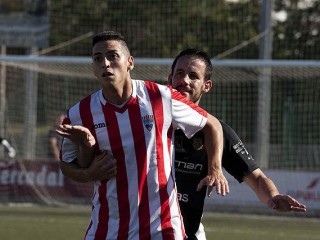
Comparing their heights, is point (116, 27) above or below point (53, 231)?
above

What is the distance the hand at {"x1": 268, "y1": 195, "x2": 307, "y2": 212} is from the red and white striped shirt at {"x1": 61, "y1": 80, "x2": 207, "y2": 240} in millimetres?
548

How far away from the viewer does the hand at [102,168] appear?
16.0ft

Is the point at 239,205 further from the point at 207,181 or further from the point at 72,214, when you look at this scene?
the point at 207,181

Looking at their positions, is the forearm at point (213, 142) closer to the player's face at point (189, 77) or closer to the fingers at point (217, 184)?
the fingers at point (217, 184)

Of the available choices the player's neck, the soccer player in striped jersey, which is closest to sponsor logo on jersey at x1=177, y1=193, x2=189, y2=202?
the soccer player in striped jersey

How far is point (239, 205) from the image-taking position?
1570 centimetres

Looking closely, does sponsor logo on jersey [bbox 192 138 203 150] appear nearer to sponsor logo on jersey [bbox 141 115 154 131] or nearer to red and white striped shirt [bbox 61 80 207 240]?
red and white striped shirt [bbox 61 80 207 240]

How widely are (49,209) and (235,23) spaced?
6.51 metres

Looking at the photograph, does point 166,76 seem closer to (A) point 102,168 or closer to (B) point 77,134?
(A) point 102,168

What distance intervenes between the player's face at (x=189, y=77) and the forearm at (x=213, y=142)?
44 centimetres

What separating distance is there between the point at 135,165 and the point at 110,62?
0.57 meters

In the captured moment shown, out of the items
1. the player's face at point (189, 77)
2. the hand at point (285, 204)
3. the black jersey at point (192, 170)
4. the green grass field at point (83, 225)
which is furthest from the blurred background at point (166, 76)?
the hand at point (285, 204)

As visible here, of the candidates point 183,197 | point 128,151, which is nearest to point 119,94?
point 128,151

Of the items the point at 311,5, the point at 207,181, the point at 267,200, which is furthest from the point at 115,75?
the point at 311,5
